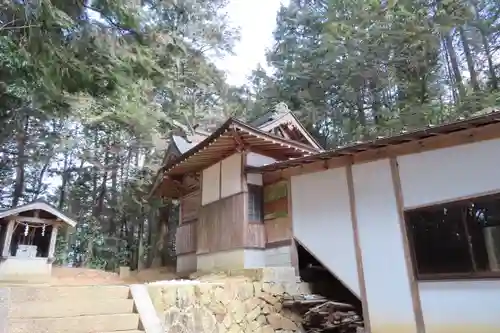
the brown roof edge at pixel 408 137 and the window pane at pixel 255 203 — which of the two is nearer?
the brown roof edge at pixel 408 137

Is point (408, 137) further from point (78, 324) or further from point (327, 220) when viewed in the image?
point (78, 324)

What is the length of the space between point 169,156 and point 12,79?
598cm

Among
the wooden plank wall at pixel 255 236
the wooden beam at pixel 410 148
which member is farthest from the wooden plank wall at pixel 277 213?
the wooden beam at pixel 410 148

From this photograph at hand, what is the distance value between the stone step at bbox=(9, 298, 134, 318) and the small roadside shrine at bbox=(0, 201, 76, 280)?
360 inches

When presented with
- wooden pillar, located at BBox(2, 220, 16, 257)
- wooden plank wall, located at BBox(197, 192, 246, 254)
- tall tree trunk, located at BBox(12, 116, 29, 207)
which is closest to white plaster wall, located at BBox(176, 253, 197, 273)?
wooden plank wall, located at BBox(197, 192, 246, 254)

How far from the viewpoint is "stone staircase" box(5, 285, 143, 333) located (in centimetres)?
377

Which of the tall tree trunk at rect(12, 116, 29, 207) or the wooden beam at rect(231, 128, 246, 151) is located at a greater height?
the tall tree trunk at rect(12, 116, 29, 207)

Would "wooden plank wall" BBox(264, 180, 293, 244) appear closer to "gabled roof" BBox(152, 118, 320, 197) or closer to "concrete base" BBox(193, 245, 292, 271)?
"concrete base" BBox(193, 245, 292, 271)

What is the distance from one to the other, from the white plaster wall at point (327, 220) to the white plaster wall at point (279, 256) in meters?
0.42

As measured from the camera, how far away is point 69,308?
4.12m

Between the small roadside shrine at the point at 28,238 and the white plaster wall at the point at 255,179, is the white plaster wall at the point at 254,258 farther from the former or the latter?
the small roadside shrine at the point at 28,238

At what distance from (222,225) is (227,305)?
2.81m

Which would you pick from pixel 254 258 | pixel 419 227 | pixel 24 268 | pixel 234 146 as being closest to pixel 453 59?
pixel 234 146

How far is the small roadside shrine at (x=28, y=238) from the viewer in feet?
38.1
